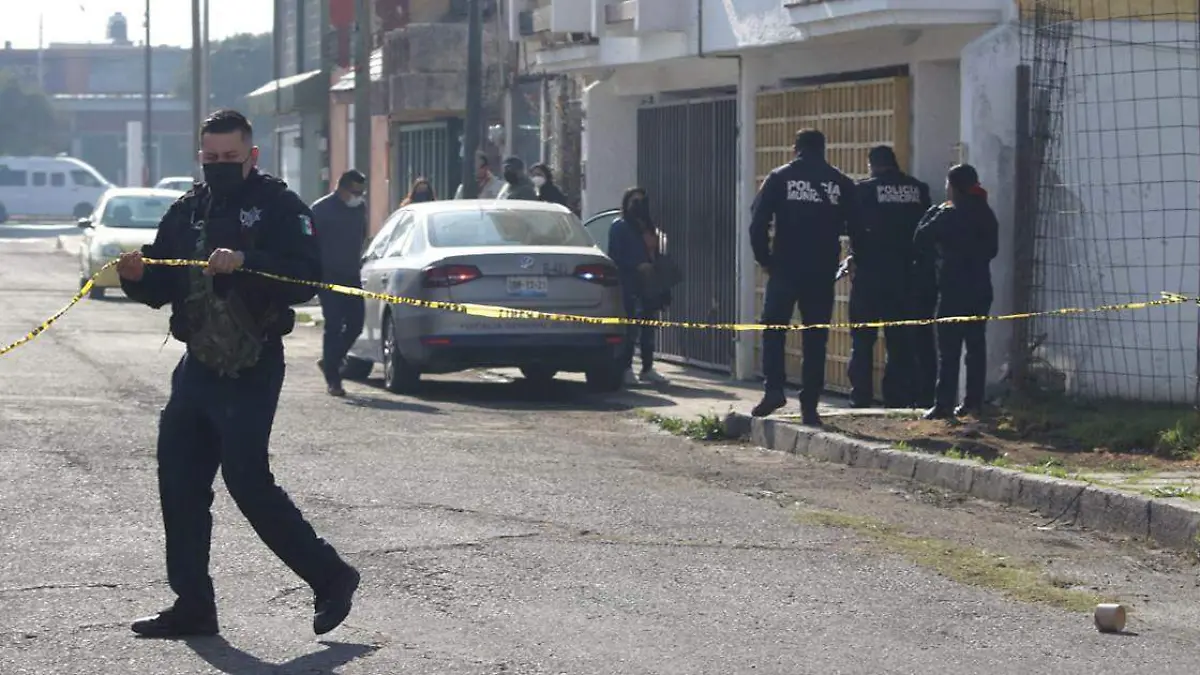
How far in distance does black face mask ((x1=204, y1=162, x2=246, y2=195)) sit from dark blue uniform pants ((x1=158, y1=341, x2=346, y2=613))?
536 millimetres

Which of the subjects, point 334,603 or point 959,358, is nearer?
point 334,603

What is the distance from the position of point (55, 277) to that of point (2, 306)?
362 inches

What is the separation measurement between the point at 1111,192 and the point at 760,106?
176 inches

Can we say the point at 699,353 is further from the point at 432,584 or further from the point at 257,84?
the point at 257,84

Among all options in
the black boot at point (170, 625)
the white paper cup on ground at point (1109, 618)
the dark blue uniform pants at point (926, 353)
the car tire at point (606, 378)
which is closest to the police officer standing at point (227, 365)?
the black boot at point (170, 625)

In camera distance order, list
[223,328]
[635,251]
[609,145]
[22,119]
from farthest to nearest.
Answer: [22,119] → [609,145] → [635,251] → [223,328]

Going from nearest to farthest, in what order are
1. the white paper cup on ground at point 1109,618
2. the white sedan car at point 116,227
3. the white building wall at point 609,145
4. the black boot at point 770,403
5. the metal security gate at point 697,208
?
the white paper cup on ground at point 1109,618 < the black boot at point 770,403 < the metal security gate at point 697,208 < the white building wall at point 609,145 < the white sedan car at point 116,227

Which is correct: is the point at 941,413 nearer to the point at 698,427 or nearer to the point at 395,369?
the point at 698,427

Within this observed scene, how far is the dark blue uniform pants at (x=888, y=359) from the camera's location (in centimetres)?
1453

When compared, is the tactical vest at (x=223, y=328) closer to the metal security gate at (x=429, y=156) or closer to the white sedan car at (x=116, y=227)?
the white sedan car at (x=116, y=227)

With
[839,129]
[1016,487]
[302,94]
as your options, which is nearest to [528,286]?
[839,129]

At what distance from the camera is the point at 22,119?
89.2 metres

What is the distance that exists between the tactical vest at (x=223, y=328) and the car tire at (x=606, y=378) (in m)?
9.41

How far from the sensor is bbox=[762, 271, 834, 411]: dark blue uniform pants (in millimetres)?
13148
